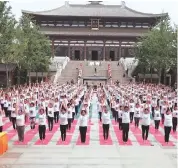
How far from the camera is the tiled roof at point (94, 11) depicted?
68062mm

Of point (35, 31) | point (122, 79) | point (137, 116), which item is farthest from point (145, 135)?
point (122, 79)

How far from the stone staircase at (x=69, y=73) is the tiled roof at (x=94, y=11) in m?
11.1

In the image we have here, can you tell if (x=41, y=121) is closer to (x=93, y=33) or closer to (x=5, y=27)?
(x=5, y=27)

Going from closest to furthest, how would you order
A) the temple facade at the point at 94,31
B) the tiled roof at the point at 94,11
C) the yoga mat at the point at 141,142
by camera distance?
1. the yoga mat at the point at 141,142
2. the temple facade at the point at 94,31
3. the tiled roof at the point at 94,11

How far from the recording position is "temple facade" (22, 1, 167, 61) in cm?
6512

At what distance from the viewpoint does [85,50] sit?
217ft

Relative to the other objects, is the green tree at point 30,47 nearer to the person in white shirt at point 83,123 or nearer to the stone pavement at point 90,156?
the person in white shirt at point 83,123

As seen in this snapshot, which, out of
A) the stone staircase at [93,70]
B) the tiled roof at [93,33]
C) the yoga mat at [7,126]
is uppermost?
the tiled roof at [93,33]

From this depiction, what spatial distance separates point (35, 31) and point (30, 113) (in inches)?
1053

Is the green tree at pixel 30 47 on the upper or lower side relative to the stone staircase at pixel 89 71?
upper

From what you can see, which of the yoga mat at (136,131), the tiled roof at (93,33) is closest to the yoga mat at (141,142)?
the yoga mat at (136,131)

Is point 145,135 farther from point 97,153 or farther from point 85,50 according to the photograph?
point 85,50

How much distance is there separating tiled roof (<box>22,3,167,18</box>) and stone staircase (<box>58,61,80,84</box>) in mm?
11112

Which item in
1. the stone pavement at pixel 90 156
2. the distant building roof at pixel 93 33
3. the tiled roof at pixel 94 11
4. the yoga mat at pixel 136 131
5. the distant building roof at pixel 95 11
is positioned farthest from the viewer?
the tiled roof at pixel 94 11
